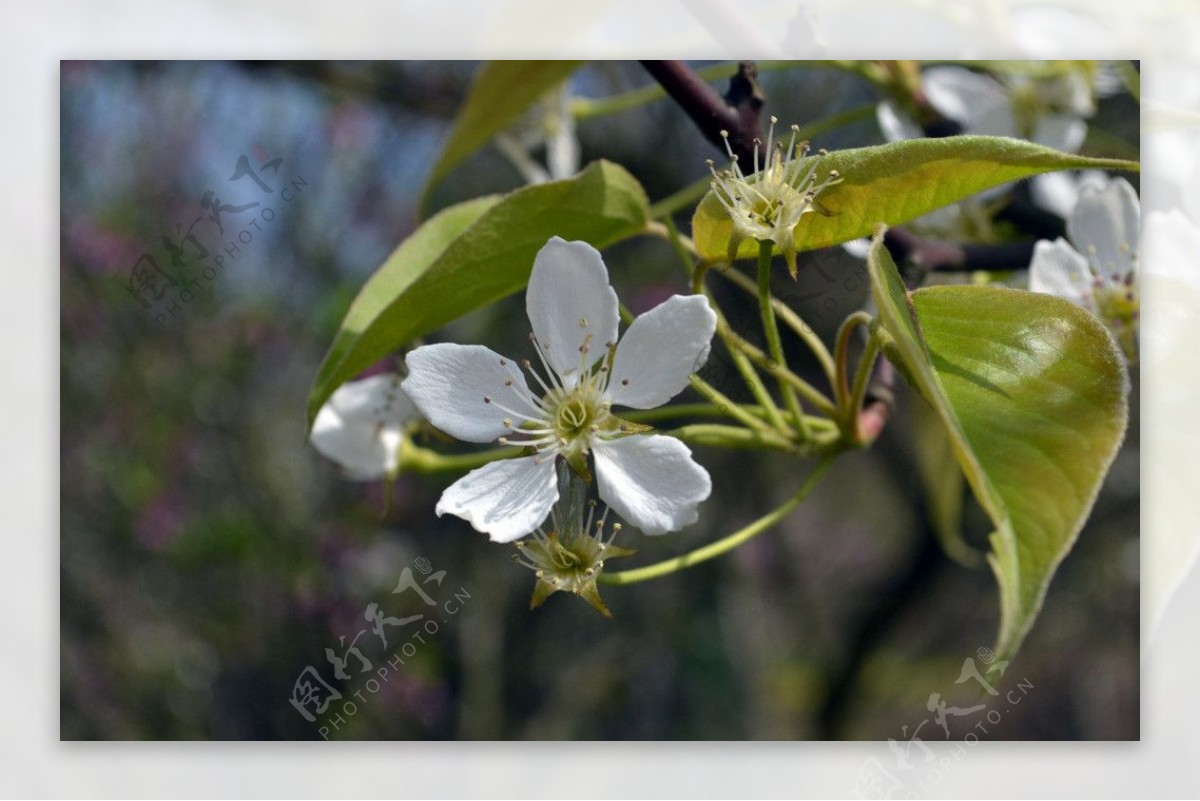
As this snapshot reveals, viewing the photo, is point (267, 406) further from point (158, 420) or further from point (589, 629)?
point (589, 629)

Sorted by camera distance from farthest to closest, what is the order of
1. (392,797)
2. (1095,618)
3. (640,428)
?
(1095,618), (392,797), (640,428)

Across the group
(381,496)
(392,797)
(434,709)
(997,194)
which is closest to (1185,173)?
(997,194)

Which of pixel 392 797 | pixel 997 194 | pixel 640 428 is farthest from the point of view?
pixel 392 797

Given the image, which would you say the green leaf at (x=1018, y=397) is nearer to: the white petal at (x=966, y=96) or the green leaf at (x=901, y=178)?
the green leaf at (x=901, y=178)

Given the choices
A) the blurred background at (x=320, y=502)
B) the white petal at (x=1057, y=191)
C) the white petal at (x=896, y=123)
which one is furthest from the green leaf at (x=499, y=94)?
the blurred background at (x=320, y=502)

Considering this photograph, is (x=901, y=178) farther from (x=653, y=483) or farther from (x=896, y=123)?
(x=896, y=123)

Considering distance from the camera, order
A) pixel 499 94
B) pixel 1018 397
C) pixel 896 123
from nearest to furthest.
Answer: pixel 1018 397
pixel 499 94
pixel 896 123

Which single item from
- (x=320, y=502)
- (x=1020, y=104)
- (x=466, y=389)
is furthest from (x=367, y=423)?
(x=320, y=502)
